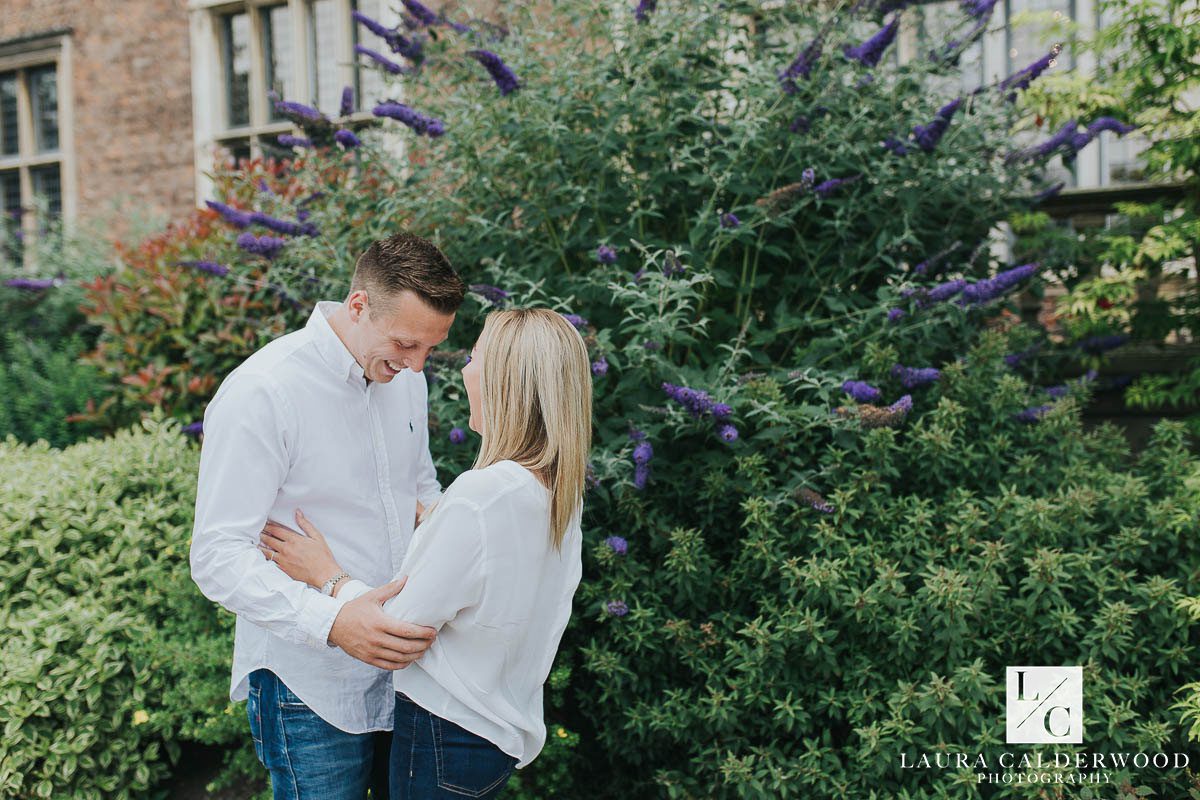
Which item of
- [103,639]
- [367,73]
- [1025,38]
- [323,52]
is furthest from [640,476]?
Result: [323,52]

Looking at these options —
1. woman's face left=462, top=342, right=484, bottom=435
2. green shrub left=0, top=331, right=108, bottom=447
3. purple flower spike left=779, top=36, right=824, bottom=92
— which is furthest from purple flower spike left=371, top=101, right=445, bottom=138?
green shrub left=0, top=331, right=108, bottom=447

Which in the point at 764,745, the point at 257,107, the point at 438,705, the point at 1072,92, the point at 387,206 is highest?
the point at 257,107

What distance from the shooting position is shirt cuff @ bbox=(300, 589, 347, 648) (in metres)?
1.91

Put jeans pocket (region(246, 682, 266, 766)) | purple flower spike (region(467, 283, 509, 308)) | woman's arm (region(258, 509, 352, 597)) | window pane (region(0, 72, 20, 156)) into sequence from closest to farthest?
1. woman's arm (region(258, 509, 352, 597))
2. jeans pocket (region(246, 682, 266, 766))
3. purple flower spike (region(467, 283, 509, 308))
4. window pane (region(0, 72, 20, 156))

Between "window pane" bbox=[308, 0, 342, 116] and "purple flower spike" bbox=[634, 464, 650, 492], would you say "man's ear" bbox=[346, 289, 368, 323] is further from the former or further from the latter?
"window pane" bbox=[308, 0, 342, 116]

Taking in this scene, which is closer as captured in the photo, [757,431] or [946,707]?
[946,707]

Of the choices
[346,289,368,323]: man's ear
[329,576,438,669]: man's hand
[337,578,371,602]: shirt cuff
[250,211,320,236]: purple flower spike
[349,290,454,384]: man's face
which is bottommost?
[329,576,438,669]: man's hand

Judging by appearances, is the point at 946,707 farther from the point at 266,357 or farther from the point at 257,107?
the point at 257,107

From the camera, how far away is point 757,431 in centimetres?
344

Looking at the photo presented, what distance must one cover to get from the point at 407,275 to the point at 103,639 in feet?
7.74

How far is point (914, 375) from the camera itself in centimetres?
340

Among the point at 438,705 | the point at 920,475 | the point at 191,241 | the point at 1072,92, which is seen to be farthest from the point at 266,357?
the point at 1072,92

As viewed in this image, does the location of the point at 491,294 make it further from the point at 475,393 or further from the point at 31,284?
the point at 31,284

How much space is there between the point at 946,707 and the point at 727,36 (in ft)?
9.73
